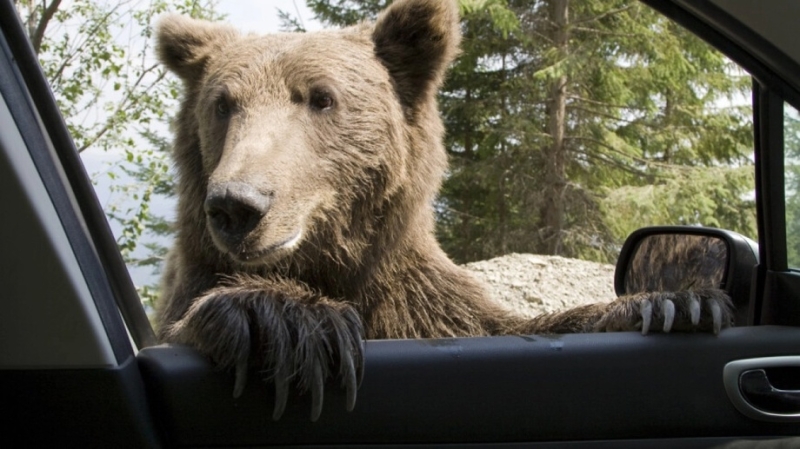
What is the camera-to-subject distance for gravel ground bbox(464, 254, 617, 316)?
4516mm

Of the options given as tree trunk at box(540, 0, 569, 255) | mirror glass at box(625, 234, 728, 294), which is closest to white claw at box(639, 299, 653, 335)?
mirror glass at box(625, 234, 728, 294)

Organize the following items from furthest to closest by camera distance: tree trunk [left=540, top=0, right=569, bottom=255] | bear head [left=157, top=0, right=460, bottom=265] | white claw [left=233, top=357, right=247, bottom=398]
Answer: tree trunk [left=540, top=0, right=569, bottom=255]
bear head [left=157, top=0, right=460, bottom=265]
white claw [left=233, top=357, right=247, bottom=398]

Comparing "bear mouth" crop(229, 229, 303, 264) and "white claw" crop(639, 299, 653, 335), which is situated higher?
"bear mouth" crop(229, 229, 303, 264)

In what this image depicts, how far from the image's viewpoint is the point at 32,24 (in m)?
3.73

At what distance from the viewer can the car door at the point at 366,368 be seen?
148 centimetres

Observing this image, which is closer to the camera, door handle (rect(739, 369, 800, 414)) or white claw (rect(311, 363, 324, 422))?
white claw (rect(311, 363, 324, 422))

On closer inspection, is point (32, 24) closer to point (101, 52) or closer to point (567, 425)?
point (101, 52)

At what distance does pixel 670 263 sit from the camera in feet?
8.91

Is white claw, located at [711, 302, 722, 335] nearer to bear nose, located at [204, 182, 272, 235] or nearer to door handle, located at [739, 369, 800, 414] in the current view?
door handle, located at [739, 369, 800, 414]

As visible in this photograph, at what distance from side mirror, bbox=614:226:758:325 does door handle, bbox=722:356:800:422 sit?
1.65 feet

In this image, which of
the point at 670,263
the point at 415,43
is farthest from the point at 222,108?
the point at 670,263

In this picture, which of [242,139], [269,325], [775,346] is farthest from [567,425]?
[242,139]

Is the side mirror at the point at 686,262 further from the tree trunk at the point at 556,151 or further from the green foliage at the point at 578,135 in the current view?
the tree trunk at the point at 556,151

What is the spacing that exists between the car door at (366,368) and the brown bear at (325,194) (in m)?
0.15
